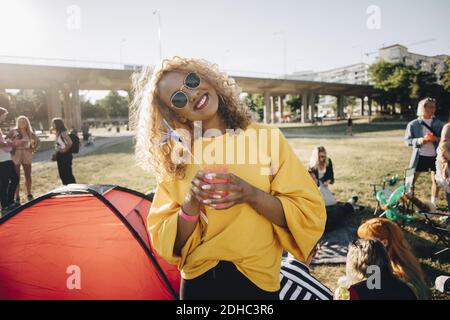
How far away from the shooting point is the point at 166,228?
1.44 meters

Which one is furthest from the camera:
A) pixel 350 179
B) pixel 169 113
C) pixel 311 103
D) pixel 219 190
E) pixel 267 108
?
pixel 311 103

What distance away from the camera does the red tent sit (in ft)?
9.24

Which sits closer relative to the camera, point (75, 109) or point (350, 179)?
point (350, 179)

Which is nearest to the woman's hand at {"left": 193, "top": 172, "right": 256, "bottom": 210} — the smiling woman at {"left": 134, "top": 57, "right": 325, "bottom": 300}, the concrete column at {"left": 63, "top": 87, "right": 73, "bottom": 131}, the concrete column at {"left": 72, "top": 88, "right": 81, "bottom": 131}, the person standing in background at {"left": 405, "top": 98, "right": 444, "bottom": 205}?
the smiling woman at {"left": 134, "top": 57, "right": 325, "bottom": 300}

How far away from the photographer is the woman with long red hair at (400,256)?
8.73ft

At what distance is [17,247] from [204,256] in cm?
243

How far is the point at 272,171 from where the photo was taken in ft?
4.70

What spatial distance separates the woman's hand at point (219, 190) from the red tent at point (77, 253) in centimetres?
184

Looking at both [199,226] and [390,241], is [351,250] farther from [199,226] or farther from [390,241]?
[199,226]

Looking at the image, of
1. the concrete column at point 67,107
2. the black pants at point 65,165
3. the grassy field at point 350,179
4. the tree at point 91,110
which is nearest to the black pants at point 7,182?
the black pants at point 65,165

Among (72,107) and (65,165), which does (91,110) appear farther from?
(65,165)

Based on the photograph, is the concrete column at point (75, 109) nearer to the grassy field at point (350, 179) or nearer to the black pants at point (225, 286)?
the grassy field at point (350, 179)

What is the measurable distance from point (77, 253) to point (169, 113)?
2017 mm

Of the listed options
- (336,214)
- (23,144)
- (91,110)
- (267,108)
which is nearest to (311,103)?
(267,108)
